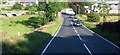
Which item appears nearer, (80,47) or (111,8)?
(80,47)

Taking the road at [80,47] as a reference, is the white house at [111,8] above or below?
below

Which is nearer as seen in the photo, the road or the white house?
the road

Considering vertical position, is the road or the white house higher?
the road

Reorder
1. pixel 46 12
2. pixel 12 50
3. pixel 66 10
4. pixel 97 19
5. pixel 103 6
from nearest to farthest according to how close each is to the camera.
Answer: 1. pixel 12 50
2. pixel 46 12
3. pixel 97 19
4. pixel 103 6
5. pixel 66 10

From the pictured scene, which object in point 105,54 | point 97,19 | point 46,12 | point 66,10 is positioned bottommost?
point 66,10

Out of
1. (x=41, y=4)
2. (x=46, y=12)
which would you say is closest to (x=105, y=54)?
(x=46, y=12)

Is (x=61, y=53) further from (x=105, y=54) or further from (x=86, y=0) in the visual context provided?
(x=86, y=0)

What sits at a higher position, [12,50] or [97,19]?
[12,50]

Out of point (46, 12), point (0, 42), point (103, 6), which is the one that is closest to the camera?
point (0, 42)

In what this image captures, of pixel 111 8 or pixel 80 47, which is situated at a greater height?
pixel 80 47

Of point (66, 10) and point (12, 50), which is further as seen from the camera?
point (66, 10)

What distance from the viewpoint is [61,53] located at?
22.4 metres

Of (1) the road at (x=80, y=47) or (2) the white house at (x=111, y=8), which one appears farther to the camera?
(2) the white house at (x=111, y=8)

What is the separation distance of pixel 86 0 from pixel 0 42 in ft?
463
